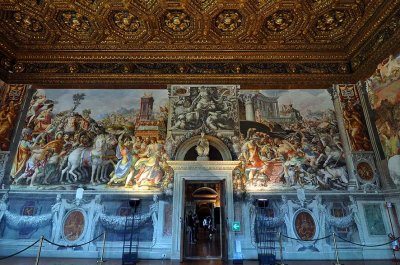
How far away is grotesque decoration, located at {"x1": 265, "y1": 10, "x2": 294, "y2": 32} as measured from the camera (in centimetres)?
951

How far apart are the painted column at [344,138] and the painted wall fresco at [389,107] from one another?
1.12 metres

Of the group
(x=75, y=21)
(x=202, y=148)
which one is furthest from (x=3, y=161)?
(x=202, y=148)

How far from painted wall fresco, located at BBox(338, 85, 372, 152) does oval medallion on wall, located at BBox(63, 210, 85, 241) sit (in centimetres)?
1051

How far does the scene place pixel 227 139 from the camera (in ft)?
32.0

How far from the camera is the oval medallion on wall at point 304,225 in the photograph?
8.52 meters

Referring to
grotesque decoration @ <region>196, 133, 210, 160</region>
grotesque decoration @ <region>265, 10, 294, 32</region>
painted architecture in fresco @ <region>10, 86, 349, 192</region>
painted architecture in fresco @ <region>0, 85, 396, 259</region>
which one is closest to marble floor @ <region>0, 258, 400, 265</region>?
painted architecture in fresco @ <region>0, 85, 396, 259</region>

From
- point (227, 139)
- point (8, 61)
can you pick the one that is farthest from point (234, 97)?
point (8, 61)

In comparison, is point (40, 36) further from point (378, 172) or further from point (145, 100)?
point (378, 172)

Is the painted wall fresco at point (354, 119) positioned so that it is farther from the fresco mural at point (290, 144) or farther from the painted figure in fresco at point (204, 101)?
the painted figure in fresco at point (204, 101)

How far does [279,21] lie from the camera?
9734mm

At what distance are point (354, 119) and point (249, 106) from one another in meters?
4.23

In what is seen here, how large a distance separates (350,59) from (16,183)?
1450 cm

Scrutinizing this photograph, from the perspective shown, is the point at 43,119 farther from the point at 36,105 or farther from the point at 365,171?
the point at 365,171

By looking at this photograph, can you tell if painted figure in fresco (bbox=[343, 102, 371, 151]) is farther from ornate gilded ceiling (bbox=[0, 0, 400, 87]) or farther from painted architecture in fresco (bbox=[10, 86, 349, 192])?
ornate gilded ceiling (bbox=[0, 0, 400, 87])
